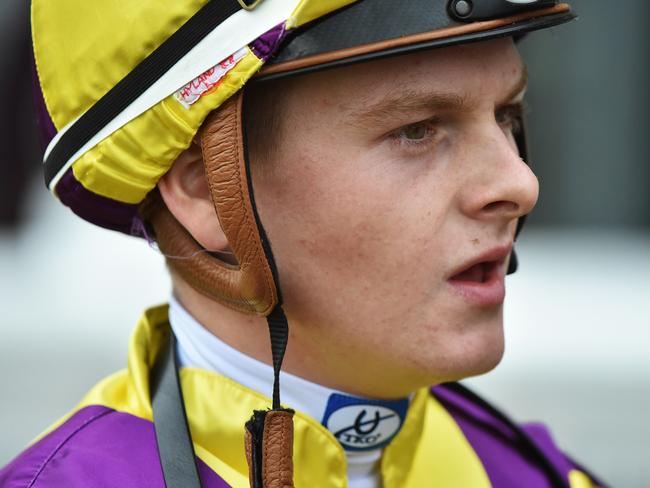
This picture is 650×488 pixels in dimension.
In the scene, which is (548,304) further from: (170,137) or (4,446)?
(170,137)

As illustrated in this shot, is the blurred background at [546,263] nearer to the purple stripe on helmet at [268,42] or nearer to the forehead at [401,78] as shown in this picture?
the forehead at [401,78]

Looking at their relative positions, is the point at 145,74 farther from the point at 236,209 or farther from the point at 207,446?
the point at 207,446

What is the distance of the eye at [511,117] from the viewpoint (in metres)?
2.22

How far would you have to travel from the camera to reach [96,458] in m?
2.08

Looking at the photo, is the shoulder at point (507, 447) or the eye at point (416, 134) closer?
the eye at point (416, 134)

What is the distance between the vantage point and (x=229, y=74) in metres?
1.99

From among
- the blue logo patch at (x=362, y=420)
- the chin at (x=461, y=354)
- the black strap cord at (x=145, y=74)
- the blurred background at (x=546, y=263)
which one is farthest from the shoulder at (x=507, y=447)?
the blurred background at (x=546, y=263)

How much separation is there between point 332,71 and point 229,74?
18 cm

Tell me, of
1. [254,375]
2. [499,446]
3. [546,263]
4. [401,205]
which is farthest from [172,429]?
[546,263]

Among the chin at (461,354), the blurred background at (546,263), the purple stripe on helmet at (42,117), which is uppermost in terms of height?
the purple stripe on helmet at (42,117)

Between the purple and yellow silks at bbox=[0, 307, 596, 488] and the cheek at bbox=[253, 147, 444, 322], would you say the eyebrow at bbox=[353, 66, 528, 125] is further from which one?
the purple and yellow silks at bbox=[0, 307, 596, 488]

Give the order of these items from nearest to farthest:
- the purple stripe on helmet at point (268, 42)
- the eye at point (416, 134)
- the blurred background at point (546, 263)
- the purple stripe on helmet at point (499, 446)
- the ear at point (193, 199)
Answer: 1. the purple stripe on helmet at point (268, 42)
2. the eye at point (416, 134)
3. the ear at point (193, 199)
4. the purple stripe on helmet at point (499, 446)
5. the blurred background at point (546, 263)

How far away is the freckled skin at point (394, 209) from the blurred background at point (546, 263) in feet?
12.4

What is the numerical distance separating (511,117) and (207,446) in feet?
2.82
